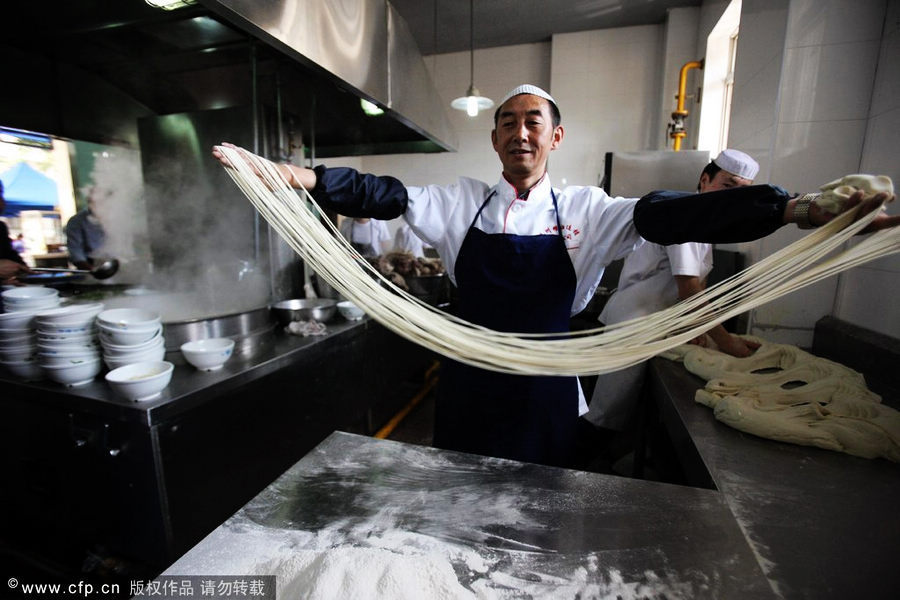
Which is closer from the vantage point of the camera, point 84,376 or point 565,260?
point 565,260

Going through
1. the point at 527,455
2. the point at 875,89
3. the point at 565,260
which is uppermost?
the point at 875,89

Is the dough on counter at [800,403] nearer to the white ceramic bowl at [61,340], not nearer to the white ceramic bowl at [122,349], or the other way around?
the white ceramic bowl at [122,349]

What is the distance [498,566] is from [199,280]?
2598 mm

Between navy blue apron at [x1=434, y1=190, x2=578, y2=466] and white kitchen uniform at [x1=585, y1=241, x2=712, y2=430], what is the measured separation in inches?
35.0

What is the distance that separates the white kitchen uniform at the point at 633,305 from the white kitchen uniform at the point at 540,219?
0.95 metres

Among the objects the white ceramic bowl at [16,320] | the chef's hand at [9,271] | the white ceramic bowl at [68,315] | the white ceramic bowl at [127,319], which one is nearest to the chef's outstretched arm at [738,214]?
the white ceramic bowl at [127,319]

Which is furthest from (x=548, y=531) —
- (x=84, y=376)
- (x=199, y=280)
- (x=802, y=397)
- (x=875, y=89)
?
(x=199, y=280)

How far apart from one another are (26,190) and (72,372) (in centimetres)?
157

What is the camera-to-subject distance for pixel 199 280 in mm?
2621

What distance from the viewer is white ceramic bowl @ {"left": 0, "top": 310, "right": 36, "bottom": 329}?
1.56 meters

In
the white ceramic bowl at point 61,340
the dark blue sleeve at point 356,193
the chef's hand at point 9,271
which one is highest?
the dark blue sleeve at point 356,193

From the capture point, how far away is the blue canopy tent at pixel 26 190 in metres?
2.27

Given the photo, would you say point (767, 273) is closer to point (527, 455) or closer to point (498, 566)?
point (498, 566)

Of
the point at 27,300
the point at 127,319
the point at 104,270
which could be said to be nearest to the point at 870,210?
the point at 127,319
